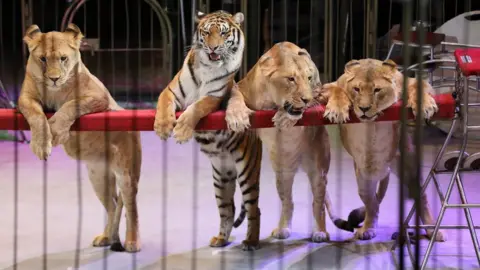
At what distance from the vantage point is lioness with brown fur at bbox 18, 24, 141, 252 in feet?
8.02

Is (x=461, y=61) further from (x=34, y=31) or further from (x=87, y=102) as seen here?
(x=34, y=31)

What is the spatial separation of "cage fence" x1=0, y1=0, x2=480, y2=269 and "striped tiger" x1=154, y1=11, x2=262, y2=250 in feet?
0.20

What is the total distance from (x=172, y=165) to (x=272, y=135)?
1.71 meters

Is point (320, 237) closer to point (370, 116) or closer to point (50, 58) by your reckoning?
point (370, 116)

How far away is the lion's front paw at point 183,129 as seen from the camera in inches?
95.4

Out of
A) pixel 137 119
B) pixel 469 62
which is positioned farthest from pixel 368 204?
pixel 137 119

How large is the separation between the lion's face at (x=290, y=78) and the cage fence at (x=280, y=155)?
0.06 meters

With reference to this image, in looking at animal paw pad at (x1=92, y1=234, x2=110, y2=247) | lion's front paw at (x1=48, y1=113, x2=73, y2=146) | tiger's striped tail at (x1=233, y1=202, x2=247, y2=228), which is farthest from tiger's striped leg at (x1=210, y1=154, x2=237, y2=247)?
lion's front paw at (x1=48, y1=113, x2=73, y2=146)

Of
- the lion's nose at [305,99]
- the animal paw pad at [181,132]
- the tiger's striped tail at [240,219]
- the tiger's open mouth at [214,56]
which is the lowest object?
the tiger's striped tail at [240,219]

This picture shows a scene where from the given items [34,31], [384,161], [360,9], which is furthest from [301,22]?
[34,31]

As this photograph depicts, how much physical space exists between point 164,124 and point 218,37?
0.34m

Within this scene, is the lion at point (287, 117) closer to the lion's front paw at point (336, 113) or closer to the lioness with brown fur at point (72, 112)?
the lion's front paw at point (336, 113)

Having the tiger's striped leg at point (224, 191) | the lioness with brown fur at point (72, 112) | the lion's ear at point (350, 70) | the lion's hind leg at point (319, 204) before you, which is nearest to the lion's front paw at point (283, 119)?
the lion's ear at point (350, 70)

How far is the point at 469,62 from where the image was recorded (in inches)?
94.3
